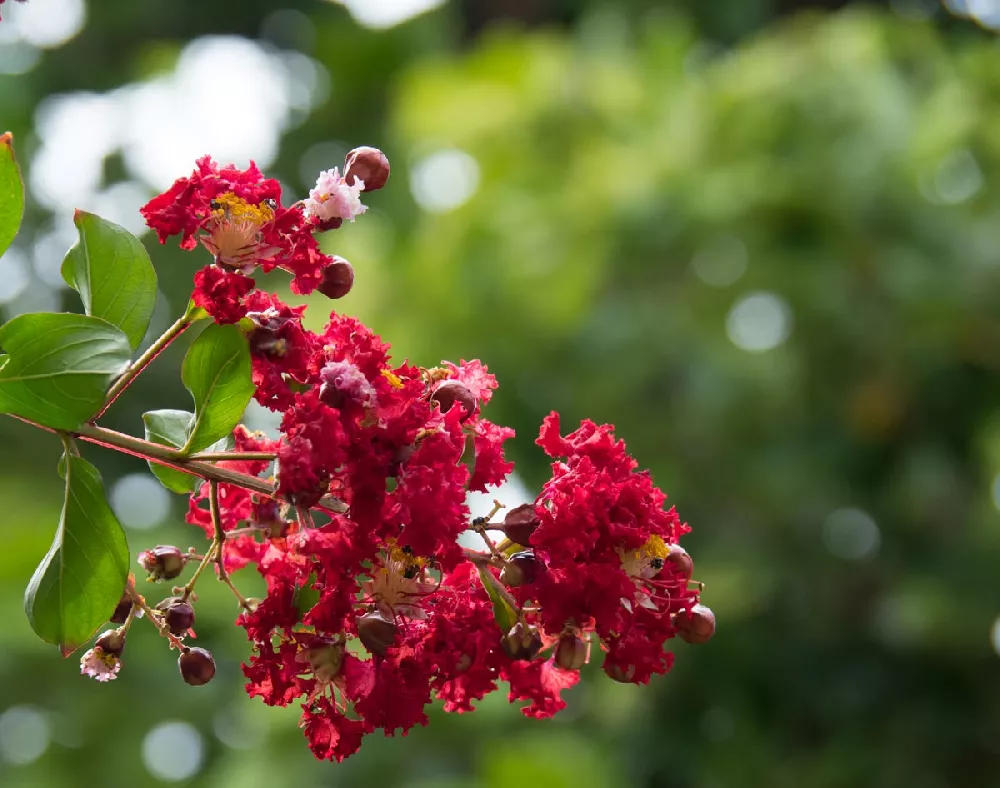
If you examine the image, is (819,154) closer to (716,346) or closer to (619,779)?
(716,346)

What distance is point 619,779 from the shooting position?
4156 millimetres

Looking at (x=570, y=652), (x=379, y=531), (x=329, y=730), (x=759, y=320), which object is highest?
(x=379, y=531)

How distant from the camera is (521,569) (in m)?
0.99

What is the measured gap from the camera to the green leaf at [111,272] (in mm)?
1001

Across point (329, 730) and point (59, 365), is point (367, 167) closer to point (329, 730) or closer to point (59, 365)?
point (59, 365)

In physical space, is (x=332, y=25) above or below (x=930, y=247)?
below

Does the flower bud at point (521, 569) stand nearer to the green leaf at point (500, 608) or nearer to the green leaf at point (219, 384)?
the green leaf at point (500, 608)

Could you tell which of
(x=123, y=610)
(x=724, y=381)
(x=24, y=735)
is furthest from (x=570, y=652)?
(x=24, y=735)

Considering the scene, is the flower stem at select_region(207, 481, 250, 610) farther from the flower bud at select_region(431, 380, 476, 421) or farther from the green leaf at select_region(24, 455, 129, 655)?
the flower bud at select_region(431, 380, 476, 421)

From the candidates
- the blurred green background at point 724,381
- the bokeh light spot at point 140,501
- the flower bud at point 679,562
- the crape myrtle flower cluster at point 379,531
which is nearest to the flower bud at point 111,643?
the crape myrtle flower cluster at point 379,531

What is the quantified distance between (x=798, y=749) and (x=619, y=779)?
52.4 inches

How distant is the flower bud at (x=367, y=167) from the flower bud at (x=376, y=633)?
1.23 feet

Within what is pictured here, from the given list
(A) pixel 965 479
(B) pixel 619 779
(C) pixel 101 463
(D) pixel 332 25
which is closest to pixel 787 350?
(A) pixel 965 479

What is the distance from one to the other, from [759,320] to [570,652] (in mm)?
3901
